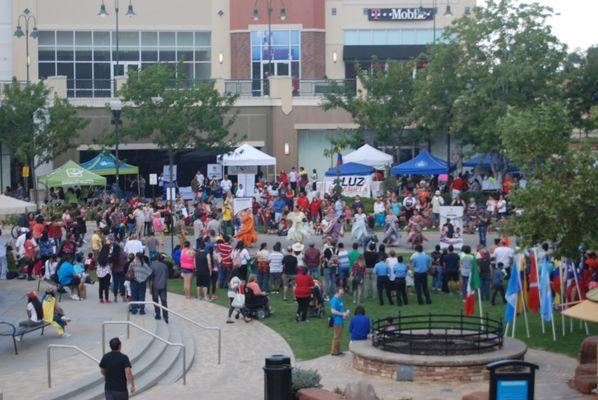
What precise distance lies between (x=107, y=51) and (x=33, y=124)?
644 inches

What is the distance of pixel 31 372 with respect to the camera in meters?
20.7

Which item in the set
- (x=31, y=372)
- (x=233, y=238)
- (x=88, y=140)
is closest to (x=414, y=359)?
(x=31, y=372)

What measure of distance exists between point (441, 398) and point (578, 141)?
284 inches

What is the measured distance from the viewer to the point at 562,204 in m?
21.4

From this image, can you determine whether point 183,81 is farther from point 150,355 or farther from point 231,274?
point 150,355

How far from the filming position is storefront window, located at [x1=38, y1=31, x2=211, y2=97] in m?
66.4

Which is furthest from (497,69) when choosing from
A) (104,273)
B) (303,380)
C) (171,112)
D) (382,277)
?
(303,380)

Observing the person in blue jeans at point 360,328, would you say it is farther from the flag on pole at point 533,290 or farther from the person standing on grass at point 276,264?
the person standing on grass at point 276,264

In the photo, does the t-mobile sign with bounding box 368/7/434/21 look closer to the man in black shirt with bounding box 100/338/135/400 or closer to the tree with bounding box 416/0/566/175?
the tree with bounding box 416/0/566/175

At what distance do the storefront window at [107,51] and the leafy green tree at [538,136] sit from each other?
45.1 meters

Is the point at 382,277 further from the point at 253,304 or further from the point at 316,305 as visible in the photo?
the point at 253,304

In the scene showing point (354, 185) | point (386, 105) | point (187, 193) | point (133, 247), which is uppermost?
point (386, 105)

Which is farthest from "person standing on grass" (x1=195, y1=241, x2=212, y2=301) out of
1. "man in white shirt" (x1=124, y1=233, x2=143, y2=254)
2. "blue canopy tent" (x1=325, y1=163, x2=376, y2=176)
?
"blue canopy tent" (x1=325, y1=163, x2=376, y2=176)

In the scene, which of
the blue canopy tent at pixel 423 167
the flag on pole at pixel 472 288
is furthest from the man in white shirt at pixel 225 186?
the flag on pole at pixel 472 288
